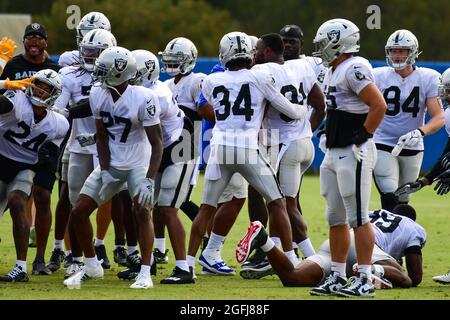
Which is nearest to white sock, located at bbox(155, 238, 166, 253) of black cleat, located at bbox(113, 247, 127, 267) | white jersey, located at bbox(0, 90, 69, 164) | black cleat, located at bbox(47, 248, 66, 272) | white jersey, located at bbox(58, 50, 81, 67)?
black cleat, located at bbox(113, 247, 127, 267)

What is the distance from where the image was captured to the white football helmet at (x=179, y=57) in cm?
976

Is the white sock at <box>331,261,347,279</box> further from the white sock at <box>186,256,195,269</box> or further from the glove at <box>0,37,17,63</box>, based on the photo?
the glove at <box>0,37,17,63</box>

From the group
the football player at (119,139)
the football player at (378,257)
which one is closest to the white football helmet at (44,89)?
the football player at (119,139)

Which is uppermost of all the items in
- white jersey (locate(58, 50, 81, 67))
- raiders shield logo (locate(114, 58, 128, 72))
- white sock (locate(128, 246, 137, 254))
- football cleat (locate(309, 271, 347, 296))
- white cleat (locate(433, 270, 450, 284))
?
raiders shield logo (locate(114, 58, 128, 72))

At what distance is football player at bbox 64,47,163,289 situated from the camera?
8.08 meters

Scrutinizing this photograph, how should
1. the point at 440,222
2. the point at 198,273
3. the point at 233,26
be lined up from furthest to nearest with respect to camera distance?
the point at 233,26 → the point at 440,222 → the point at 198,273

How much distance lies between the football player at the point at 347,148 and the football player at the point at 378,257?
30 cm

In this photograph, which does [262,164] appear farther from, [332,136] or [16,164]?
[16,164]

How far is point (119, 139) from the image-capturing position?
8227mm

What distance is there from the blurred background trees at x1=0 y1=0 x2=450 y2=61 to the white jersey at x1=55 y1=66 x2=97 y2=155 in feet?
66.8

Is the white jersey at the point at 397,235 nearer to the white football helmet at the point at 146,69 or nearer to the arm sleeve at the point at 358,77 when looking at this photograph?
the arm sleeve at the point at 358,77

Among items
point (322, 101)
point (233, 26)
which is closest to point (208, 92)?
point (322, 101)

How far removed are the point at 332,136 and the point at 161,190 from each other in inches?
61.1

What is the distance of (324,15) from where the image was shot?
1439 inches
